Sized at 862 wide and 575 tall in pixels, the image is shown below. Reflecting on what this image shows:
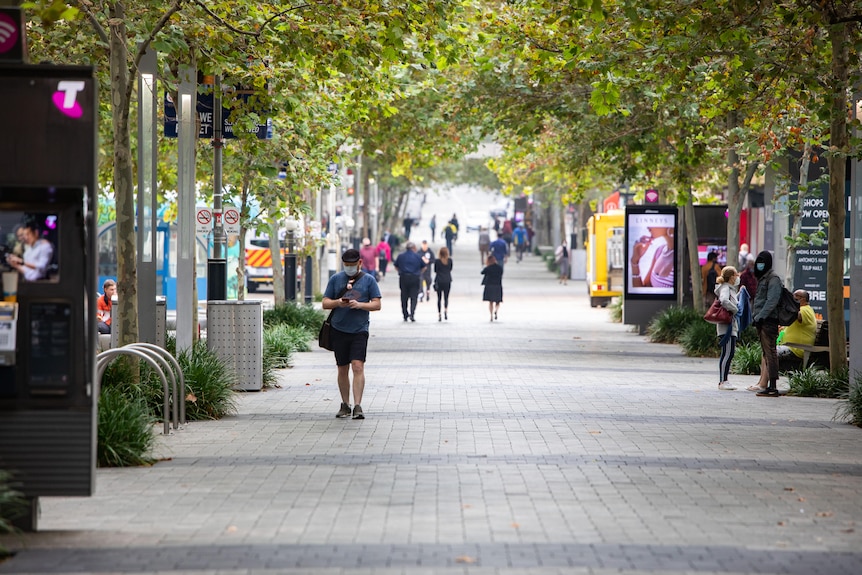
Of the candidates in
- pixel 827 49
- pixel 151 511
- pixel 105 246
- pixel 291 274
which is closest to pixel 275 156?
pixel 291 274

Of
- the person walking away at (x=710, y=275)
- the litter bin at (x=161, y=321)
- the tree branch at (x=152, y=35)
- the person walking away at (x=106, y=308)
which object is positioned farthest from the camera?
the person walking away at (x=710, y=275)

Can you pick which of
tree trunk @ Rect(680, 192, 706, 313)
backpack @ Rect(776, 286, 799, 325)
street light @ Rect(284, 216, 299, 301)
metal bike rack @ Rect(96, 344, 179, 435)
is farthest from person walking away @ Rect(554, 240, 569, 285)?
metal bike rack @ Rect(96, 344, 179, 435)

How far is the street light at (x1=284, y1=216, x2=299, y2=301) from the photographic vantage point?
29.4 meters

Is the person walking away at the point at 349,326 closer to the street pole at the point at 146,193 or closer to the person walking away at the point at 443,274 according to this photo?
the street pole at the point at 146,193

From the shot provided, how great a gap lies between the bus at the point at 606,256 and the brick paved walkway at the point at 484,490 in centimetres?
1898

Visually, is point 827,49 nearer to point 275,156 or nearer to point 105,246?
point 275,156

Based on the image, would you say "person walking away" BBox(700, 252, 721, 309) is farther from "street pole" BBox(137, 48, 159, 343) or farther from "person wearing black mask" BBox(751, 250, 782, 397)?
"street pole" BBox(137, 48, 159, 343)

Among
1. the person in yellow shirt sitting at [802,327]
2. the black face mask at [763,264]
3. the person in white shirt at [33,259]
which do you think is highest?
the person in white shirt at [33,259]

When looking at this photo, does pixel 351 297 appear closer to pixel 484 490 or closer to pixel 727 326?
pixel 484 490

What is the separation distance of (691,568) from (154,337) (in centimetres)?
875

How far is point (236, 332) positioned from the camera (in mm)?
15836

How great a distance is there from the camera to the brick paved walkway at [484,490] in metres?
7.24

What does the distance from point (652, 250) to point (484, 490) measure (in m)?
18.3

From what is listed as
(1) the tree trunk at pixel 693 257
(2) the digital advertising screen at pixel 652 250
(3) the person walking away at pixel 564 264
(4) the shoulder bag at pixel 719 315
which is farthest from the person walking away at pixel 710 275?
(3) the person walking away at pixel 564 264
